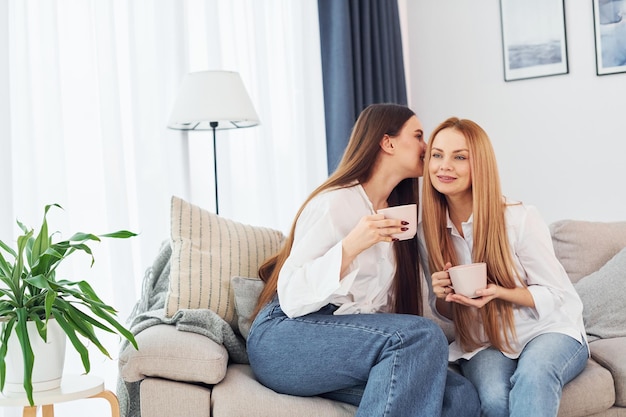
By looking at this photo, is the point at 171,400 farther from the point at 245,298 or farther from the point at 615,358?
the point at 615,358

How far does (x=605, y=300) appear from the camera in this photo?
96.7 inches

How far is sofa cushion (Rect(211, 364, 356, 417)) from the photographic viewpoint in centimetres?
177

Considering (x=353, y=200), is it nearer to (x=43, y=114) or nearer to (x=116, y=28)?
(x=43, y=114)

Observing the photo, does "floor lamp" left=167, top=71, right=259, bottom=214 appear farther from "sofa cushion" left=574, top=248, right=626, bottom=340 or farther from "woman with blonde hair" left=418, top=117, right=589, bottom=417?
"sofa cushion" left=574, top=248, right=626, bottom=340

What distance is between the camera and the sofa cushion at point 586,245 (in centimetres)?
266

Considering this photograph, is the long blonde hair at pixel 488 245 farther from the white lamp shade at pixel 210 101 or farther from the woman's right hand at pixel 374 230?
the white lamp shade at pixel 210 101

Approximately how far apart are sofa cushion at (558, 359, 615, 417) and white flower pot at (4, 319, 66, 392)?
1.26 metres

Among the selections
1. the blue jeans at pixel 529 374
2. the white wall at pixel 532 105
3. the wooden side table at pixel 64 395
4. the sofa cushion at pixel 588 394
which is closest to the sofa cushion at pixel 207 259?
the wooden side table at pixel 64 395

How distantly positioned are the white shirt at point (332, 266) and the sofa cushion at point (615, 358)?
2.08 feet

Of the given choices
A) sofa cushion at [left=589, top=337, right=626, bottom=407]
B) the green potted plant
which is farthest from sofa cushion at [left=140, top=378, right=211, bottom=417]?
sofa cushion at [left=589, top=337, right=626, bottom=407]

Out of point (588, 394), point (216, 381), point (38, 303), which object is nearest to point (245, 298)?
point (216, 381)

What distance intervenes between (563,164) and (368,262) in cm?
224

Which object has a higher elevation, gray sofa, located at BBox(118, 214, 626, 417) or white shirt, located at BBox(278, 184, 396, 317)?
white shirt, located at BBox(278, 184, 396, 317)

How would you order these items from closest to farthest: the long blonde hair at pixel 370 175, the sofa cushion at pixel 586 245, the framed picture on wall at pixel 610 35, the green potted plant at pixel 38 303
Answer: the green potted plant at pixel 38 303, the long blonde hair at pixel 370 175, the sofa cushion at pixel 586 245, the framed picture on wall at pixel 610 35
